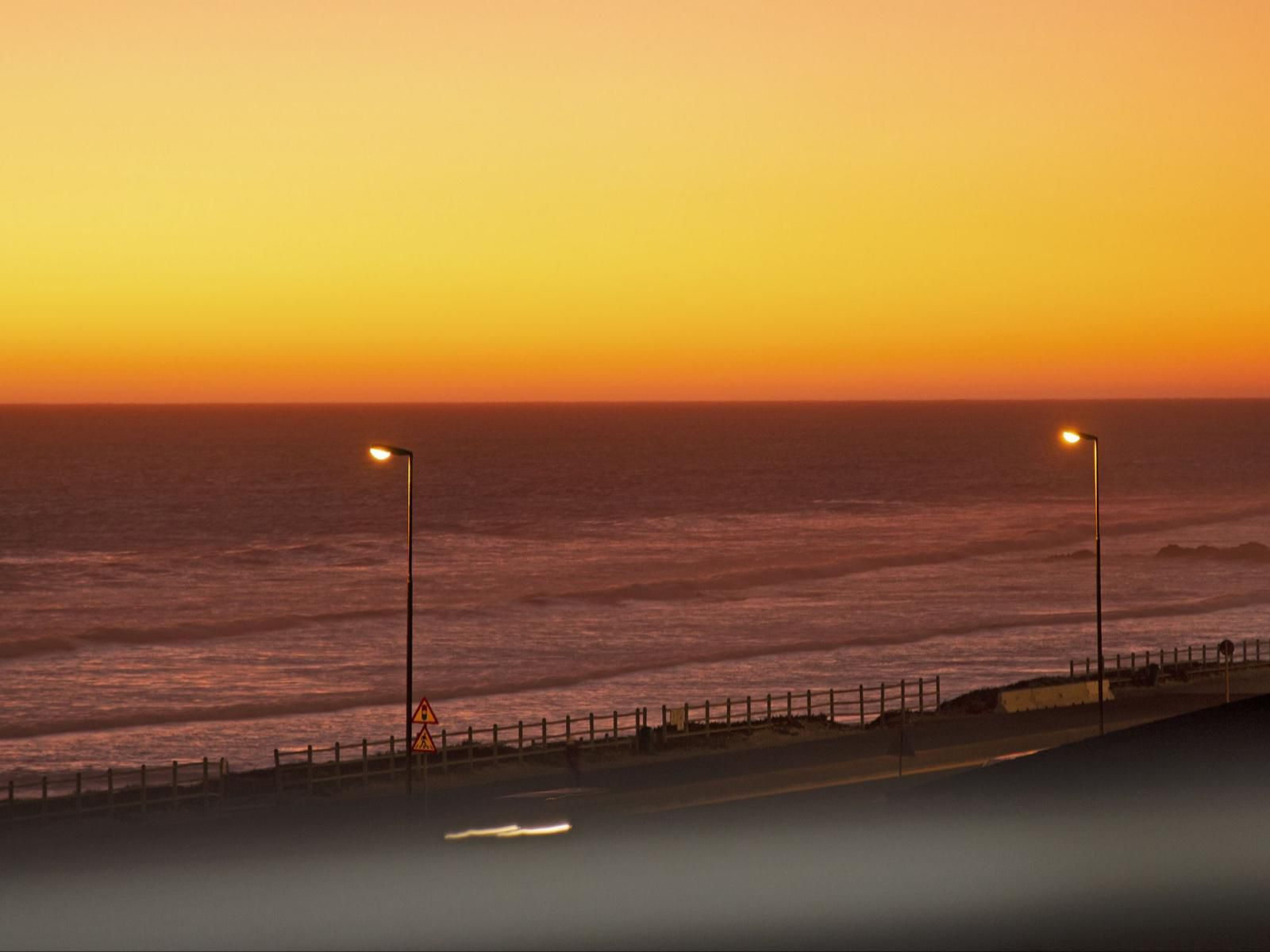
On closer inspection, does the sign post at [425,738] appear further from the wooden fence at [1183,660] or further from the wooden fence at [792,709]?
the wooden fence at [1183,660]

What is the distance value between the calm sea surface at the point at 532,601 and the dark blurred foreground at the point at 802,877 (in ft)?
64.4

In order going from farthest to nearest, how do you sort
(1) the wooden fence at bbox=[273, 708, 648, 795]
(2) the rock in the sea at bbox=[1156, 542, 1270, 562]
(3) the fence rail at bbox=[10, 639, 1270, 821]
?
(2) the rock in the sea at bbox=[1156, 542, 1270, 562] < (1) the wooden fence at bbox=[273, 708, 648, 795] < (3) the fence rail at bbox=[10, 639, 1270, 821]

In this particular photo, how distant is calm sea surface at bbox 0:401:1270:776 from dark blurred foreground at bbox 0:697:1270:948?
1962 centimetres

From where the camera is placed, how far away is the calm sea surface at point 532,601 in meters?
53.1

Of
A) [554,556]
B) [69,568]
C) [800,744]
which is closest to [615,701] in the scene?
[800,744]

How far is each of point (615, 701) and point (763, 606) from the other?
28.9 metres

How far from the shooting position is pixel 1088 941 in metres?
17.0

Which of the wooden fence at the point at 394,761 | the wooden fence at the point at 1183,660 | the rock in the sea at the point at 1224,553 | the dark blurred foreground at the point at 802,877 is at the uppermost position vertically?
the rock in the sea at the point at 1224,553

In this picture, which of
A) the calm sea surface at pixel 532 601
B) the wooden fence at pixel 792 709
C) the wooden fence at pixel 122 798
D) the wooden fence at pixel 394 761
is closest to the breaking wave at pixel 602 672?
the calm sea surface at pixel 532 601

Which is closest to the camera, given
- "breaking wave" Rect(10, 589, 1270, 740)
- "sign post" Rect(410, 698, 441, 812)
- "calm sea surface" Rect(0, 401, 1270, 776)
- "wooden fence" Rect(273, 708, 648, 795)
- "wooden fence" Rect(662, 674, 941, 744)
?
"sign post" Rect(410, 698, 441, 812)

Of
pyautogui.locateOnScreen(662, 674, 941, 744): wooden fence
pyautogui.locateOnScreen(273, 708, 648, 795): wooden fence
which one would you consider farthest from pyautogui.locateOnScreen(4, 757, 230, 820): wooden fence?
pyautogui.locateOnScreen(662, 674, 941, 744): wooden fence

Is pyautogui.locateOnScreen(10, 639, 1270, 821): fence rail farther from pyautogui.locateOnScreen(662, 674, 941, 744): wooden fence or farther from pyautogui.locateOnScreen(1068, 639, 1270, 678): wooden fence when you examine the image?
pyautogui.locateOnScreen(1068, 639, 1270, 678): wooden fence

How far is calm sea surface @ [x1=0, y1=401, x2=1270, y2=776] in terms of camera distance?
53.1 m

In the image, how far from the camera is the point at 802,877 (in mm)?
20031
